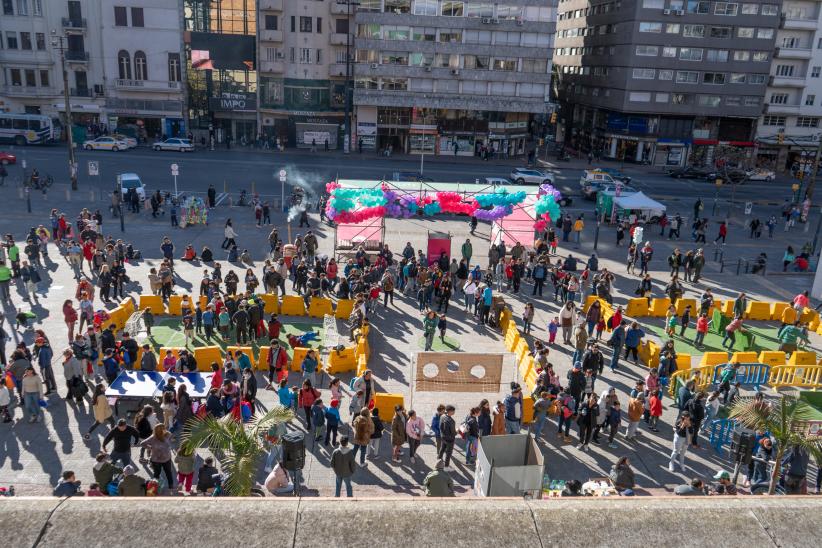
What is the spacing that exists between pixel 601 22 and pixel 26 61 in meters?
55.2

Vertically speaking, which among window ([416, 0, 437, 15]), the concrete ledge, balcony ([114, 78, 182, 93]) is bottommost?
the concrete ledge

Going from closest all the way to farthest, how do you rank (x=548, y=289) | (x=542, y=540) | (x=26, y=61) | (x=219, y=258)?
1. (x=542, y=540)
2. (x=548, y=289)
3. (x=219, y=258)
4. (x=26, y=61)

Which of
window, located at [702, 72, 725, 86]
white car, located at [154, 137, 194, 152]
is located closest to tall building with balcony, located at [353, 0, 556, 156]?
window, located at [702, 72, 725, 86]

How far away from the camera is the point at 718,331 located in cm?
2252

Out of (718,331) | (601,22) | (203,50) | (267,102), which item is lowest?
(718,331)

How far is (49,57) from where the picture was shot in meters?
58.7

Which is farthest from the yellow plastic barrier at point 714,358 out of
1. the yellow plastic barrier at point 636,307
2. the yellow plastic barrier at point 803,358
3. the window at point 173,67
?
the window at point 173,67

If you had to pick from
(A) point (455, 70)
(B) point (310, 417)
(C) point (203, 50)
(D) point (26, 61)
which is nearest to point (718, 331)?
(B) point (310, 417)

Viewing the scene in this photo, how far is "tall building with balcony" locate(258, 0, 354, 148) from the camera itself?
60.5m

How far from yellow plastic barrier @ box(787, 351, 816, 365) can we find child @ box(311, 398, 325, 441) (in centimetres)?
1389

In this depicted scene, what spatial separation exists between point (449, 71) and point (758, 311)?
42783 mm

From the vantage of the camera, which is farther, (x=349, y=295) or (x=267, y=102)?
(x=267, y=102)

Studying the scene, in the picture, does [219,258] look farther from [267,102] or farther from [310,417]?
[267,102]

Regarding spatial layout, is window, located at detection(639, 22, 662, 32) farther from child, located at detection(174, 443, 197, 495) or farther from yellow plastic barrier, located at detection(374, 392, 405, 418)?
child, located at detection(174, 443, 197, 495)
